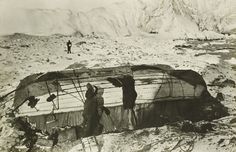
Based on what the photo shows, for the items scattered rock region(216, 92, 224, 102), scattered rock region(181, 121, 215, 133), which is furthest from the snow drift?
scattered rock region(181, 121, 215, 133)

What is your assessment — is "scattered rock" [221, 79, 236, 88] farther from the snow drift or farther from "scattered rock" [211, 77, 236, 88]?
the snow drift

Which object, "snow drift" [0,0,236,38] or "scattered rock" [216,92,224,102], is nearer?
"snow drift" [0,0,236,38]

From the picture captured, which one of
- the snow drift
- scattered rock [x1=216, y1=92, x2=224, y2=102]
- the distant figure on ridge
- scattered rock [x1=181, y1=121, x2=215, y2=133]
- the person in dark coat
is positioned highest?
the snow drift

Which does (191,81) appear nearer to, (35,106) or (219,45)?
(219,45)

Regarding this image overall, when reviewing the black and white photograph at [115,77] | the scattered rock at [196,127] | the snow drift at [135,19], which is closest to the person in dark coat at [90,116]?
the black and white photograph at [115,77]

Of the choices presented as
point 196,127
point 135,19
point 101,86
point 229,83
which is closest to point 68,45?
point 101,86

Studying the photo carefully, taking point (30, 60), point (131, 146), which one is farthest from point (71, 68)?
point (131, 146)

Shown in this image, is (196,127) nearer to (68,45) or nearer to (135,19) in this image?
(135,19)

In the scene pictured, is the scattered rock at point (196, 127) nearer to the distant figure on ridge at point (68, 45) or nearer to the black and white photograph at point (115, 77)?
the black and white photograph at point (115, 77)
